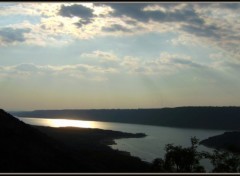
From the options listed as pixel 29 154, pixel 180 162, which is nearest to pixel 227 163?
pixel 180 162

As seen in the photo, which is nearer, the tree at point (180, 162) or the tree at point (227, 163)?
the tree at point (227, 163)

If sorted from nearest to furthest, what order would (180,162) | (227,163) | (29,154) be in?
(227,163) < (180,162) < (29,154)

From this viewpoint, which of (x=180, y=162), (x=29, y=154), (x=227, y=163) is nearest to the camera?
(x=227, y=163)

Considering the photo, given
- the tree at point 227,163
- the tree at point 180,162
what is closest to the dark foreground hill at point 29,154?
the tree at point 180,162

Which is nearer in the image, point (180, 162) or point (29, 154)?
point (180, 162)

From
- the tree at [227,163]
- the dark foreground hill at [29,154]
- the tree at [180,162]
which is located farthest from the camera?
the tree at [180,162]

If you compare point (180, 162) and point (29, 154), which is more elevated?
point (29, 154)

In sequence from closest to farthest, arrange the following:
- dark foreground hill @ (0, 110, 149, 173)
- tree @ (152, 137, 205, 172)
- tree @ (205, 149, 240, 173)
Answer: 1. tree @ (205, 149, 240, 173)
2. dark foreground hill @ (0, 110, 149, 173)
3. tree @ (152, 137, 205, 172)

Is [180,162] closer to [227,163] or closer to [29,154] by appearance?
[227,163]

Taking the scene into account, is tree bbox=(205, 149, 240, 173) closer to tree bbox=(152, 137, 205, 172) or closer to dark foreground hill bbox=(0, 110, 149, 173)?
tree bbox=(152, 137, 205, 172)

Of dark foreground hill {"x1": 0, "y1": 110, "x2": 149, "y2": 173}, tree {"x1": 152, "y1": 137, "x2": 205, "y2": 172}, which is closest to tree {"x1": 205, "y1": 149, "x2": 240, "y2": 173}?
tree {"x1": 152, "y1": 137, "x2": 205, "y2": 172}

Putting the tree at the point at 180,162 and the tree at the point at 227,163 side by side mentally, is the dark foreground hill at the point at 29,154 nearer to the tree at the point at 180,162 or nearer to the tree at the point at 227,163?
the tree at the point at 180,162

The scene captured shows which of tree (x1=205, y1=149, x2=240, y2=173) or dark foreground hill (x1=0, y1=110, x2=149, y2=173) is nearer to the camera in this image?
tree (x1=205, y1=149, x2=240, y2=173)
